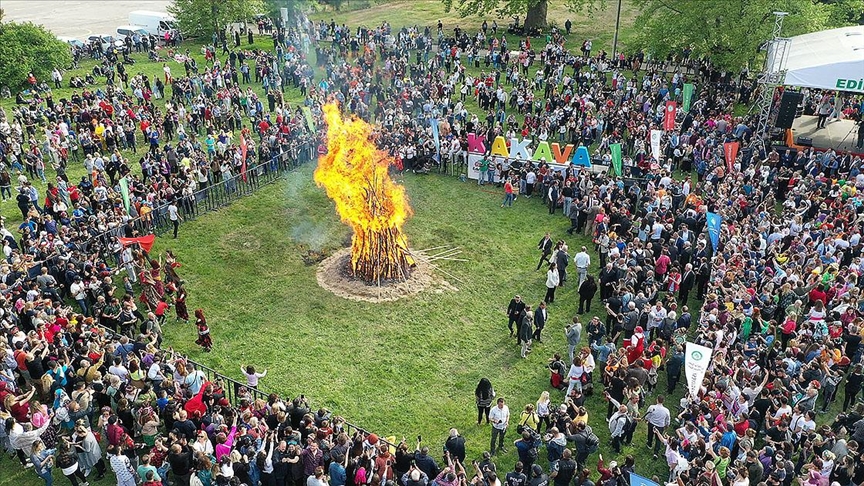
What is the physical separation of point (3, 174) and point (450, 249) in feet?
55.5

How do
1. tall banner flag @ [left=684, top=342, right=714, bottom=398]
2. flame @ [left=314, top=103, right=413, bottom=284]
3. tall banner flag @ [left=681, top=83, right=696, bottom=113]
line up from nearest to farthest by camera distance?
tall banner flag @ [left=684, top=342, right=714, bottom=398] → flame @ [left=314, top=103, right=413, bottom=284] → tall banner flag @ [left=681, top=83, right=696, bottom=113]

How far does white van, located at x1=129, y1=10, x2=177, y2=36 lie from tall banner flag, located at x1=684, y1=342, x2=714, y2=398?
45052 millimetres

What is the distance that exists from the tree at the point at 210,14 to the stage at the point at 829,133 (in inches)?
1329

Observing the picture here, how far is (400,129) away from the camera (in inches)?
Answer: 1235

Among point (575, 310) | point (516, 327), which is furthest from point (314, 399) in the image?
point (575, 310)

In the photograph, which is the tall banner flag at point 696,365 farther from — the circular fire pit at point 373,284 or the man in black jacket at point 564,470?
the circular fire pit at point 373,284

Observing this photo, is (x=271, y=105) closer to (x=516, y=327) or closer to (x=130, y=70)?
(x=130, y=70)

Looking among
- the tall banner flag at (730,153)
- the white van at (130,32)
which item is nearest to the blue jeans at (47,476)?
the tall banner flag at (730,153)

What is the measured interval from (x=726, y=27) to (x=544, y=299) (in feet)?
64.5

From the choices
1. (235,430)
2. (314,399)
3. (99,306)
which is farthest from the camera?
(99,306)

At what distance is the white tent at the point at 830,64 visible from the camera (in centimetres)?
2673

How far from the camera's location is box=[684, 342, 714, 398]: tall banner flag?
1504 centimetres

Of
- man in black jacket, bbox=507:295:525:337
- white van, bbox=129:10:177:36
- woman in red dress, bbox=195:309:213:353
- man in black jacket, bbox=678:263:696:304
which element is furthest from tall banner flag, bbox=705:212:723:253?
white van, bbox=129:10:177:36

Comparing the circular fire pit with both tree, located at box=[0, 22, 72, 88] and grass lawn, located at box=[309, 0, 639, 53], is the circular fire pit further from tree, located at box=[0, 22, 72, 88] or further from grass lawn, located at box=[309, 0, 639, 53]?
grass lawn, located at box=[309, 0, 639, 53]
